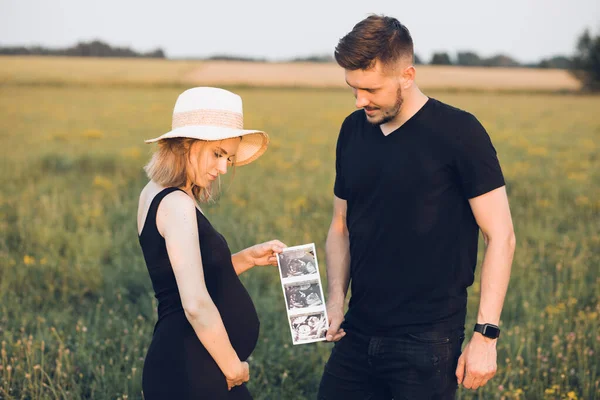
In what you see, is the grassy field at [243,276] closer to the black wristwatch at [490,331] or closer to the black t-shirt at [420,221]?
the black t-shirt at [420,221]

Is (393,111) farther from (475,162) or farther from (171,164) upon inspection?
(171,164)

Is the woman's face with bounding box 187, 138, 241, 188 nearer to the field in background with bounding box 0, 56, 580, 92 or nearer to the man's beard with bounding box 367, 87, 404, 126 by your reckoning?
the man's beard with bounding box 367, 87, 404, 126

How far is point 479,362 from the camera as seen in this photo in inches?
111

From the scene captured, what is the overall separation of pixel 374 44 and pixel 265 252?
1.03 metres

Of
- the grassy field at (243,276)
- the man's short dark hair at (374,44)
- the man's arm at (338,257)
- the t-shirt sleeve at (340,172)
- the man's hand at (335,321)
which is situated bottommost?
the grassy field at (243,276)

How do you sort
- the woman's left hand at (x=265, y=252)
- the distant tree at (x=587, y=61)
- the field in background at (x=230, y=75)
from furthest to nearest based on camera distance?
the distant tree at (x=587, y=61) < the field in background at (x=230, y=75) < the woman's left hand at (x=265, y=252)

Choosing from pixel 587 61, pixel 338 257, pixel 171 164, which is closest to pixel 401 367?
pixel 338 257

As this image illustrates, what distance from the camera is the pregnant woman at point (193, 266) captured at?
2.53 m

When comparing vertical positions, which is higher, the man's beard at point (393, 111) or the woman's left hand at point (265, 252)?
the man's beard at point (393, 111)

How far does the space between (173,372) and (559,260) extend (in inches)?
218

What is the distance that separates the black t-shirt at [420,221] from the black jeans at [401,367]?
2.0 inches

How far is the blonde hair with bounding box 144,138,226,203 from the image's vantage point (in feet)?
8.71

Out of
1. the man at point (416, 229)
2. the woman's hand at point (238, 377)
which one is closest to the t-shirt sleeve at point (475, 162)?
the man at point (416, 229)

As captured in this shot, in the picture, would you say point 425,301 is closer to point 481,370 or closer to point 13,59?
point 481,370
